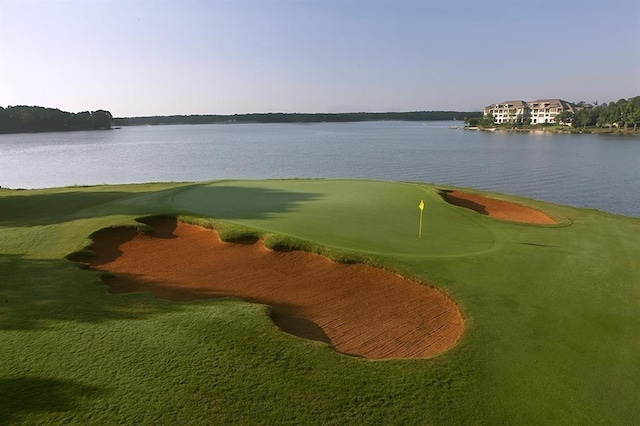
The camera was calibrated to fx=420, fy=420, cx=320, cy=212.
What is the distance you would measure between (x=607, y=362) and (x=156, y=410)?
776 centimetres

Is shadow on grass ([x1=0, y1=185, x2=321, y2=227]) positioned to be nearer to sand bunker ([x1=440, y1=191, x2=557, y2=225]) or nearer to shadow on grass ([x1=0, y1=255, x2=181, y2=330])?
shadow on grass ([x1=0, y1=255, x2=181, y2=330])

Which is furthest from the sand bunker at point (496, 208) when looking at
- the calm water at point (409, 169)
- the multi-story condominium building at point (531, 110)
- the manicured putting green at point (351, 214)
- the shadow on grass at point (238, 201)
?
the multi-story condominium building at point (531, 110)

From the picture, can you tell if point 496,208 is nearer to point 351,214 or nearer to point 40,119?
point 351,214

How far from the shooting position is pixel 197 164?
62.2m

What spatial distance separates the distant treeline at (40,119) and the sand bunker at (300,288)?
15980 centimetres

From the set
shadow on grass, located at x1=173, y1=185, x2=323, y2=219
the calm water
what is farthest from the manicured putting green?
the calm water

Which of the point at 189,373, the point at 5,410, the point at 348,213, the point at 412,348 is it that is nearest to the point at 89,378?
the point at 5,410

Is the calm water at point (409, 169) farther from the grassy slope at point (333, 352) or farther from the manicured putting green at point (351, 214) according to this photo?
the grassy slope at point (333, 352)

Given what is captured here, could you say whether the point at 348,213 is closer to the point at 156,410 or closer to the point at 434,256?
the point at 434,256

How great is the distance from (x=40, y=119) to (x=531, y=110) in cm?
18395

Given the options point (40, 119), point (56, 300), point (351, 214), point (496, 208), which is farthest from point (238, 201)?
point (40, 119)

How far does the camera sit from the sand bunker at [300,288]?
8.97 m

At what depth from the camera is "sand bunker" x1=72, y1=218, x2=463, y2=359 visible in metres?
8.97

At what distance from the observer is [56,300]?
9578 millimetres
